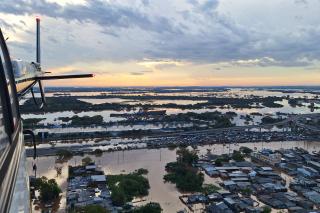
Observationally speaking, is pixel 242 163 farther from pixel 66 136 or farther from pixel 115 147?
pixel 66 136

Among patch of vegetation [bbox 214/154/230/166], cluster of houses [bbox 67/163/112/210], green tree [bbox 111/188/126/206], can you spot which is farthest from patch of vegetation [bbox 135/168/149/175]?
patch of vegetation [bbox 214/154/230/166]

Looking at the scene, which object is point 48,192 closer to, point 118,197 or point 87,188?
point 87,188

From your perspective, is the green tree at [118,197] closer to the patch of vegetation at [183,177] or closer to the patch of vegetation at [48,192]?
the patch of vegetation at [48,192]

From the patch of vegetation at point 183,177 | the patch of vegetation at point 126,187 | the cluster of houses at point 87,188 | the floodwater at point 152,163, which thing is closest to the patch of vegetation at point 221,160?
the patch of vegetation at point 183,177

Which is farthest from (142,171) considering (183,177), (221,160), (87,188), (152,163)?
(221,160)

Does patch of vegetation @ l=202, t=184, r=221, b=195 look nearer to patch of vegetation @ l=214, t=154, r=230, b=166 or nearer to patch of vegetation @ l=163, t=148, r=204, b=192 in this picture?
patch of vegetation @ l=163, t=148, r=204, b=192

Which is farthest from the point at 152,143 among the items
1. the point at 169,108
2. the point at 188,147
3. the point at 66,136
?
the point at 169,108
